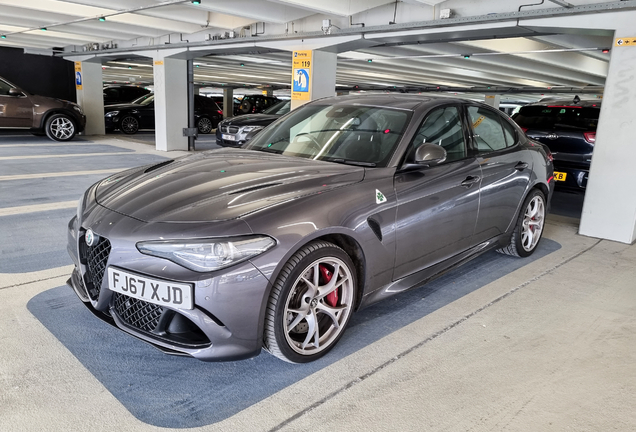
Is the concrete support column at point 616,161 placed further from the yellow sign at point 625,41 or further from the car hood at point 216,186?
the car hood at point 216,186

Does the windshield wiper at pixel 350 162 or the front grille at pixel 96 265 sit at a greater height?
the windshield wiper at pixel 350 162

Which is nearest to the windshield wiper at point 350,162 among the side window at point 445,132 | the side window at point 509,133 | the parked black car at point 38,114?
the side window at point 445,132

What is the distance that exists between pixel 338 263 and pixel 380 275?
37cm

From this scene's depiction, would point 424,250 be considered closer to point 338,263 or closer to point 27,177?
point 338,263

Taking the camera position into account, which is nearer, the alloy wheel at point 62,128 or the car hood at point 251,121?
the car hood at point 251,121

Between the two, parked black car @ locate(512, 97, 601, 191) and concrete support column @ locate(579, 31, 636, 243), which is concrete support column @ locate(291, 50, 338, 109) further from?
concrete support column @ locate(579, 31, 636, 243)

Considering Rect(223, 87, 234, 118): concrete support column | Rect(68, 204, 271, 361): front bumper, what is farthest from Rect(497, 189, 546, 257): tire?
Rect(223, 87, 234, 118): concrete support column

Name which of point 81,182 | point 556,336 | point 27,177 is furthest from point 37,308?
point 27,177

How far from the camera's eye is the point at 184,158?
10.6 ft

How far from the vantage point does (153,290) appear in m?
2.12

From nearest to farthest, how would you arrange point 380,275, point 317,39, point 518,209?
point 380,275 < point 518,209 < point 317,39

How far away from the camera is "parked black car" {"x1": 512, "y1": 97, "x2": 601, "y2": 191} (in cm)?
603

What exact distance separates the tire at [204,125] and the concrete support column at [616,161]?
549 inches

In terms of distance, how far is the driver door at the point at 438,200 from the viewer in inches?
113
